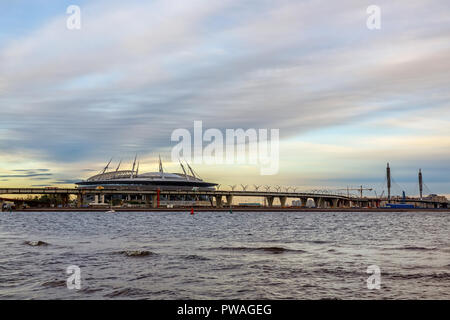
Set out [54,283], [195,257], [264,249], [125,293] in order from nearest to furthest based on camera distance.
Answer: [125,293] → [54,283] → [195,257] → [264,249]

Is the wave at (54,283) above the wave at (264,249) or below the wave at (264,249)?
above

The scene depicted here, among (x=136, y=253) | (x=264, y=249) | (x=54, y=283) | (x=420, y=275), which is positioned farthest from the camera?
(x=264, y=249)

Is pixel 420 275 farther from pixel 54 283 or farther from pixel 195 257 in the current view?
pixel 54 283

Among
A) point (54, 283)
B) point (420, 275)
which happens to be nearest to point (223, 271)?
point (54, 283)

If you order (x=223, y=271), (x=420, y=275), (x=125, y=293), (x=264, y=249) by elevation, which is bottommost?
(x=264, y=249)

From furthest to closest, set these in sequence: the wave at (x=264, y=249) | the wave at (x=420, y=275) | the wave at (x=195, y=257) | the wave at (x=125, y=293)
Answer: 1. the wave at (x=264, y=249)
2. the wave at (x=195, y=257)
3. the wave at (x=420, y=275)
4. the wave at (x=125, y=293)

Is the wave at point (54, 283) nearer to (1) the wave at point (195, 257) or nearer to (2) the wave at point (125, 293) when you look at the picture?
(2) the wave at point (125, 293)

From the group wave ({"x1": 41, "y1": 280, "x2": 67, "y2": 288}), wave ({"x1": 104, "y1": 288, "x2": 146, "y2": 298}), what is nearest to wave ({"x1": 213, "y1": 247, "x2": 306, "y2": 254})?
wave ({"x1": 104, "y1": 288, "x2": 146, "y2": 298})

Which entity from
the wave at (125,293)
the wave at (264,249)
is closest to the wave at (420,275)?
the wave at (264,249)

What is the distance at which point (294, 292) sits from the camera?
19766 mm

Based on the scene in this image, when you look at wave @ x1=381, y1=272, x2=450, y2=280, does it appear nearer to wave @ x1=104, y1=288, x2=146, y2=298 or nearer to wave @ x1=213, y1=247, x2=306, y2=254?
wave @ x1=213, y1=247, x2=306, y2=254
